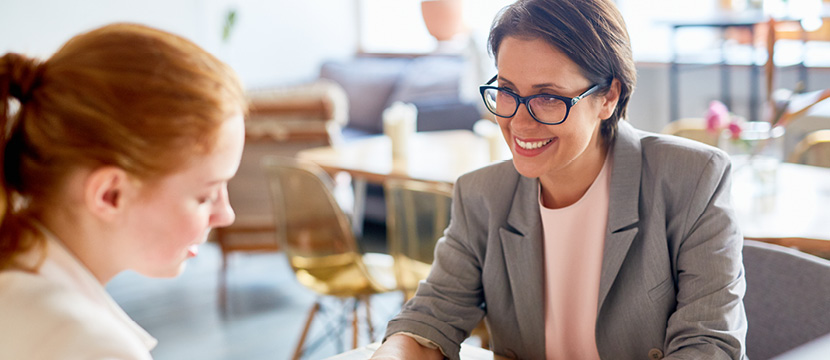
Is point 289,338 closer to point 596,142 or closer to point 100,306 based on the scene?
point 596,142

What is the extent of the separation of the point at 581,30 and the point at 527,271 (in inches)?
17.3

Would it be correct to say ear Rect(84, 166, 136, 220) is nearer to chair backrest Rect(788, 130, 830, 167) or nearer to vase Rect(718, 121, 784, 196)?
vase Rect(718, 121, 784, 196)

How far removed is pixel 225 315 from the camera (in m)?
3.88

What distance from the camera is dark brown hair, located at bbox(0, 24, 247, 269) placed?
2.42 ft

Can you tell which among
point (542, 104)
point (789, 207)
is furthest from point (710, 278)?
point (789, 207)

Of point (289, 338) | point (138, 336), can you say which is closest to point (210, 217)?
point (138, 336)

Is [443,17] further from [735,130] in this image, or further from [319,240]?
[735,130]

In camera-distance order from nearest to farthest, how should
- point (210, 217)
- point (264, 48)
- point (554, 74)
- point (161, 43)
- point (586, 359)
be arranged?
1. point (161, 43)
2. point (210, 217)
3. point (554, 74)
4. point (586, 359)
5. point (264, 48)

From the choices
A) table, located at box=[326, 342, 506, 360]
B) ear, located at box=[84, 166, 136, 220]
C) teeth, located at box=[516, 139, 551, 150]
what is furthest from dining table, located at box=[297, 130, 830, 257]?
ear, located at box=[84, 166, 136, 220]

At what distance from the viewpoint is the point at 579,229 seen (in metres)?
1.48

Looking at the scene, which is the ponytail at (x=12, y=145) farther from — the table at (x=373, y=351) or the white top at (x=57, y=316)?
the table at (x=373, y=351)

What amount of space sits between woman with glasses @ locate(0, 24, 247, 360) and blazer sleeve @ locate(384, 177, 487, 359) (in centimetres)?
64

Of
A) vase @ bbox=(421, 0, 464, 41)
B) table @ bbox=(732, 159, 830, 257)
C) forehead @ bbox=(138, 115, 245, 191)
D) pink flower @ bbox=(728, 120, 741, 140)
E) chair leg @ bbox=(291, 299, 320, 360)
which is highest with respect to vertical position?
vase @ bbox=(421, 0, 464, 41)

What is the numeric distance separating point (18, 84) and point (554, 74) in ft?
2.69
